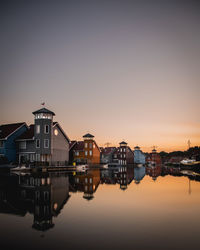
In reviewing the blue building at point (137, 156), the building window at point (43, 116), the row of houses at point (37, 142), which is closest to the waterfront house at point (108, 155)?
the blue building at point (137, 156)

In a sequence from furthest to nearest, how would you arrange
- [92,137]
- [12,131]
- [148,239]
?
[92,137], [12,131], [148,239]

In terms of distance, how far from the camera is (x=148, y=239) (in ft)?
29.9

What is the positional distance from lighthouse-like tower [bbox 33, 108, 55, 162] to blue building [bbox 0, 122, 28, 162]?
695 centimetres

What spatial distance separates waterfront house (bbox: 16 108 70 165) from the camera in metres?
54.3

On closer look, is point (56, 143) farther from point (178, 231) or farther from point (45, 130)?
point (178, 231)

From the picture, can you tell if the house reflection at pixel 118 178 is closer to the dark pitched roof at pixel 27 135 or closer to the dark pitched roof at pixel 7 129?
the dark pitched roof at pixel 27 135

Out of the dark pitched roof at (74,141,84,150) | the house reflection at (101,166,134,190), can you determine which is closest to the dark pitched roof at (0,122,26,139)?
the dark pitched roof at (74,141,84,150)

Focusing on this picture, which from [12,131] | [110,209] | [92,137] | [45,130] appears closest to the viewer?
[110,209]

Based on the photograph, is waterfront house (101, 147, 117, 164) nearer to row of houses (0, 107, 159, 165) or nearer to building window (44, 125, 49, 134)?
row of houses (0, 107, 159, 165)

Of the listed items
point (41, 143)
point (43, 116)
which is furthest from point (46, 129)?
point (41, 143)

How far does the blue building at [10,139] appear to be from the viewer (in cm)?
5578

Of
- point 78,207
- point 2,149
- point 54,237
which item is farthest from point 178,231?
point 2,149

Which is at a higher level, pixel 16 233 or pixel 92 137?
pixel 92 137

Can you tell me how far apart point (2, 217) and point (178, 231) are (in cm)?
845
